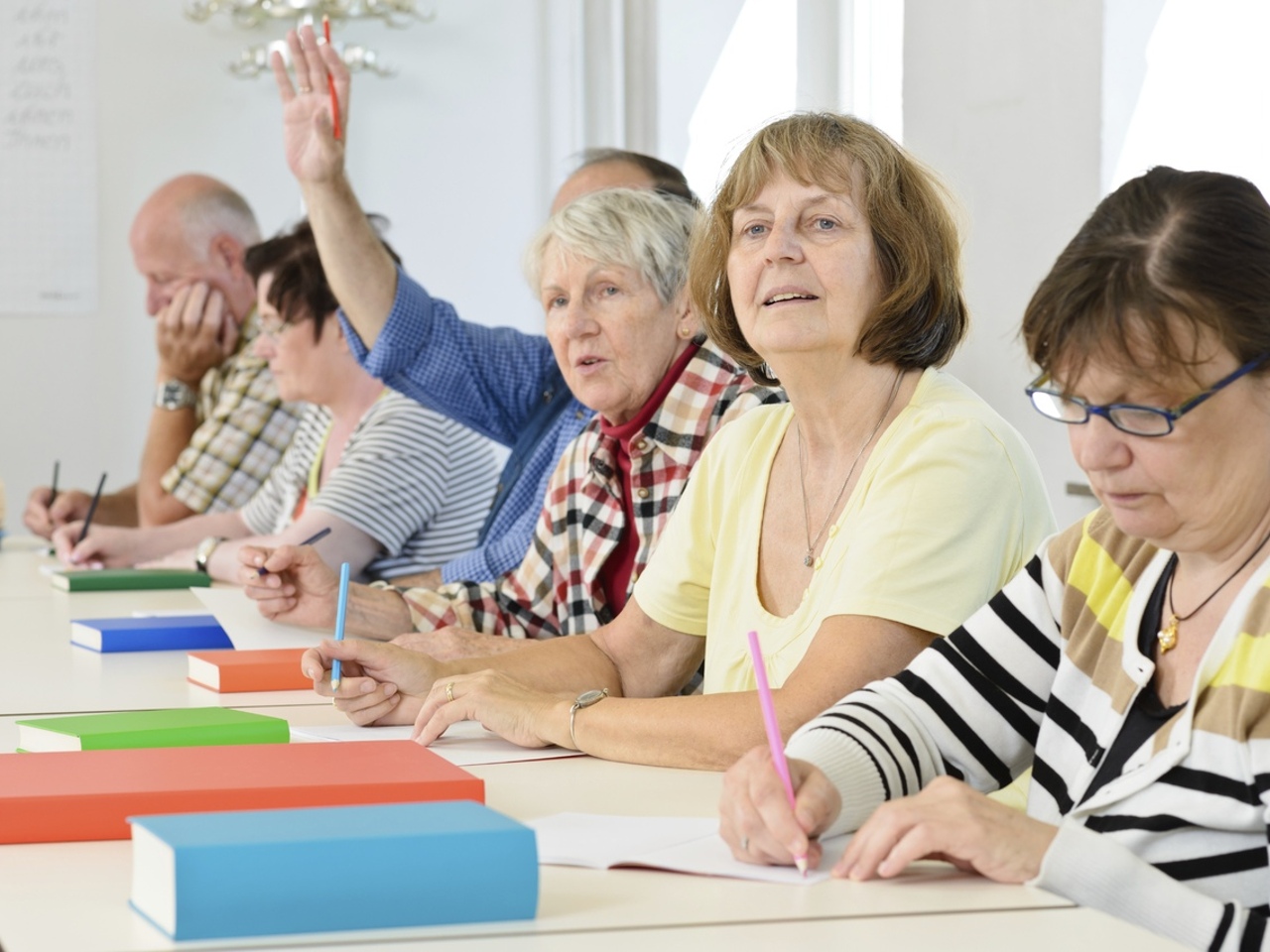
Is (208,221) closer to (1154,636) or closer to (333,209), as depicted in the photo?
(333,209)

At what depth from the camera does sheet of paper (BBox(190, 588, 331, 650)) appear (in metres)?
2.00

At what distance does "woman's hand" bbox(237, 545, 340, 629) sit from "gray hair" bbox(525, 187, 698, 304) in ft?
1.77

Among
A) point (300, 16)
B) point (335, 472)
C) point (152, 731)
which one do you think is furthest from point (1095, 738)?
point (300, 16)

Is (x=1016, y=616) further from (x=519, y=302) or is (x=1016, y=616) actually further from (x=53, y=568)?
(x=519, y=302)

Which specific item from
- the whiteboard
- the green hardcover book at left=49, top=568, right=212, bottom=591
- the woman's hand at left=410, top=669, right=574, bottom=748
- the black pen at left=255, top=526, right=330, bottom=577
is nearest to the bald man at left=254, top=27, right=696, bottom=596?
the black pen at left=255, top=526, right=330, bottom=577

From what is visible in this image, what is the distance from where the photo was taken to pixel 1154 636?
112cm

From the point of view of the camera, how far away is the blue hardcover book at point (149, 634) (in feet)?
6.73

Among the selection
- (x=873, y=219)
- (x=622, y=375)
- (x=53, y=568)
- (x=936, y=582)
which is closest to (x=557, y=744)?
(x=936, y=582)

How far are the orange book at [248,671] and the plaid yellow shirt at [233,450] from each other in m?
2.03

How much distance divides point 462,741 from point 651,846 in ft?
1.51

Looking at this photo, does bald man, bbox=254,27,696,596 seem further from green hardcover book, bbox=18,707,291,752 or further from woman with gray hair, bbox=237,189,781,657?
green hardcover book, bbox=18,707,291,752

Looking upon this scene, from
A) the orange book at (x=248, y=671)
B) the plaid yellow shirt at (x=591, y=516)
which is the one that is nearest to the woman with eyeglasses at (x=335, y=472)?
the plaid yellow shirt at (x=591, y=516)

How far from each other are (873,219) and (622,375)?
1.78 ft

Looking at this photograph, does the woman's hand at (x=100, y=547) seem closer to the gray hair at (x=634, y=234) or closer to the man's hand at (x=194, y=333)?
the man's hand at (x=194, y=333)
